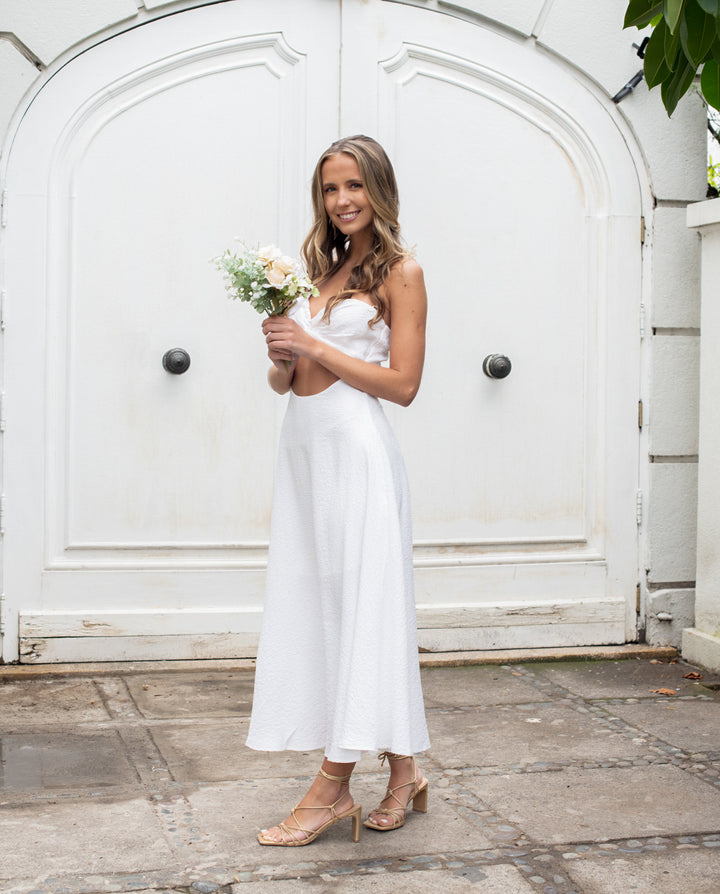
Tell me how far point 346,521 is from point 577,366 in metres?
2.84

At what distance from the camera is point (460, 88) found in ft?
18.1

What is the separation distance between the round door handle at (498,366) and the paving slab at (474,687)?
4.67ft

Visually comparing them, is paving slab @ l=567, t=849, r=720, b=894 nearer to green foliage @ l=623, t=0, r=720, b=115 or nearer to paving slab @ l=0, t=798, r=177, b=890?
paving slab @ l=0, t=798, r=177, b=890

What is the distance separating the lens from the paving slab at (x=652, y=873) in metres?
2.88

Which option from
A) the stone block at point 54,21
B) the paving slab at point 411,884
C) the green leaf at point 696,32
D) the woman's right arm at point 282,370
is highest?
the stone block at point 54,21

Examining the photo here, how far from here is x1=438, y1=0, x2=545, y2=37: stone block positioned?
546cm

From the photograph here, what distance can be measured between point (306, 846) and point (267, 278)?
1.58m

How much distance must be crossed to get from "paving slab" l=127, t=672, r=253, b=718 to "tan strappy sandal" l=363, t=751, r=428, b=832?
1.31 m

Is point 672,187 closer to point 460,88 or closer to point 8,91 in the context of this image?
point 460,88

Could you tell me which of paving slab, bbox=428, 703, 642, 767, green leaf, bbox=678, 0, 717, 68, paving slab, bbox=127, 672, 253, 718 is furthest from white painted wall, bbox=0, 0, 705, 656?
green leaf, bbox=678, 0, 717, 68

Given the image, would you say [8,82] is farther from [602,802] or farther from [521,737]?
[602,802]

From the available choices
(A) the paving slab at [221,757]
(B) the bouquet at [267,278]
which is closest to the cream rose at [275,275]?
(B) the bouquet at [267,278]

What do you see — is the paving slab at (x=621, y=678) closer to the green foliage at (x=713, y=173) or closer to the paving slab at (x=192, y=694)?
the paving slab at (x=192, y=694)

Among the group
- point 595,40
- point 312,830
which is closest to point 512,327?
point 595,40
